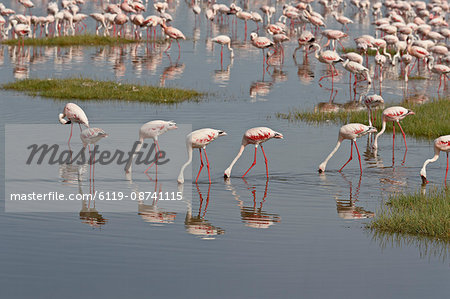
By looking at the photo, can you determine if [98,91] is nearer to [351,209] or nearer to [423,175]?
[423,175]

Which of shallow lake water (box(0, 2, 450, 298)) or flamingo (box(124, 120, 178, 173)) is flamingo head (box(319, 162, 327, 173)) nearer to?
shallow lake water (box(0, 2, 450, 298))

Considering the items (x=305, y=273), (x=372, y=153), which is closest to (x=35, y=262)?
(x=305, y=273)

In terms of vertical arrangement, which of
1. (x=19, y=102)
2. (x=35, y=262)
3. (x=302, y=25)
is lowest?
(x=35, y=262)

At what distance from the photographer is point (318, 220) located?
A: 11.6 m

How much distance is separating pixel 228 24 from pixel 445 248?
3739cm

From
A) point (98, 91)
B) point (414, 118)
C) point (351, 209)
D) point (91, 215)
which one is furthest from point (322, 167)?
point (98, 91)

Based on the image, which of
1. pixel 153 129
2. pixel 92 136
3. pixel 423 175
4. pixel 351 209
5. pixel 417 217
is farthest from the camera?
pixel 153 129

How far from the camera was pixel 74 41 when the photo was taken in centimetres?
3522

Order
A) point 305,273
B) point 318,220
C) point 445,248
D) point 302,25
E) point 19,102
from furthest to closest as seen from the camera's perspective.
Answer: point 302,25
point 19,102
point 318,220
point 445,248
point 305,273

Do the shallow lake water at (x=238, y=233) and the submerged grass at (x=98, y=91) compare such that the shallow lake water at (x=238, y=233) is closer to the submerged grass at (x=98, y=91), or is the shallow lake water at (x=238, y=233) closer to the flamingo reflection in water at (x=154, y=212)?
the flamingo reflection in water at (x=154, y=212)

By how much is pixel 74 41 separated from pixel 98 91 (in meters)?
13.3

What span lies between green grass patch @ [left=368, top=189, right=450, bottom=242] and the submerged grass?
11058 millimetres

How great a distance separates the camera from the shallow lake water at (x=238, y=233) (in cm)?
905

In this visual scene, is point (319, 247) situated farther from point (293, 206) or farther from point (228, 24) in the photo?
point (228, 24)
